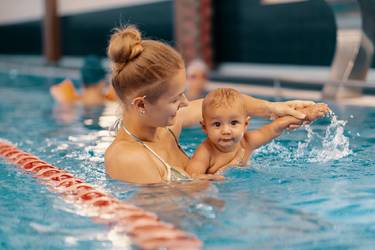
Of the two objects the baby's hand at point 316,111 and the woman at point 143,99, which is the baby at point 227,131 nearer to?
the baby's hand at point 316,111

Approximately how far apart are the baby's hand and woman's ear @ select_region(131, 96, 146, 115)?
0.84 meters

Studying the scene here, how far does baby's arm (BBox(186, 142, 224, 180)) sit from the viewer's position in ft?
9.89

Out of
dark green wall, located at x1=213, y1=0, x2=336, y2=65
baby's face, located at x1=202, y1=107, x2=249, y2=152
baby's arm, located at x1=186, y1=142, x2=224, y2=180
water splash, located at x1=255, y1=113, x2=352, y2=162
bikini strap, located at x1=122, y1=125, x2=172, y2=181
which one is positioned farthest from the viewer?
dark green wall, located at x1=213, y1=0, x2=336, y2=65

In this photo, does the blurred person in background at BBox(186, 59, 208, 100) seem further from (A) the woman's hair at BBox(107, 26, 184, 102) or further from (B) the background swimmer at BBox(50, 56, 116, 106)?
(A) the woman's hair at BBox(107, 26, 184, 102)

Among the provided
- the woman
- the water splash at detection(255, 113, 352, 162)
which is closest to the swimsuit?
the woman

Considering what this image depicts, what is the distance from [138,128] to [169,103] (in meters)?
0.22

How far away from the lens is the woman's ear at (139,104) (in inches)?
104

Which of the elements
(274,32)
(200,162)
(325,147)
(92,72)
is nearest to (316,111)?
Result: (200,162)

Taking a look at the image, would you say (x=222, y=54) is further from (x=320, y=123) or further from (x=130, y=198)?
(x=130, y=198)

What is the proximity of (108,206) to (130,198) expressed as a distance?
103 mm

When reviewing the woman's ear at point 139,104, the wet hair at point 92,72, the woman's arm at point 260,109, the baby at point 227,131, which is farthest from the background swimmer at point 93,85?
the woman's ear at point 139,104

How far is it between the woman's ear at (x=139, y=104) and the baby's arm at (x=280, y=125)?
2.50 feet

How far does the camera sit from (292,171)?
333cm

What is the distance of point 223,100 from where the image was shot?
294cm
